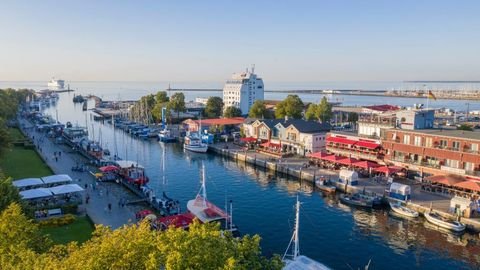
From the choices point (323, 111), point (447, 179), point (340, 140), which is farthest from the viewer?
point (323, 111)

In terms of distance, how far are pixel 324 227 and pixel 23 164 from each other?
153 ft

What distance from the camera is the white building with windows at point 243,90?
140m

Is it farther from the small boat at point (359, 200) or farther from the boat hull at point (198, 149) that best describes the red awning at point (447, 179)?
the boat hull at point (198, 149)

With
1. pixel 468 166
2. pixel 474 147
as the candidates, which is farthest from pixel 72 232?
pixel 474 147

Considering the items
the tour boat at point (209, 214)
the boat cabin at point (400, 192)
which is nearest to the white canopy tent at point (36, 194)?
the tour boat at point (209, 214)

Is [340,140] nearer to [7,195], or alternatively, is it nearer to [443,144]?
[443,144]

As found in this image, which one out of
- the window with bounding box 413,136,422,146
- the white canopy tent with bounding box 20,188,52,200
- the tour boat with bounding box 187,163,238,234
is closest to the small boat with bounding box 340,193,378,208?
the window with bounding box 413,136,422,146

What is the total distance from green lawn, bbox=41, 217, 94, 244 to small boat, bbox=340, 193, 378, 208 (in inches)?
1128

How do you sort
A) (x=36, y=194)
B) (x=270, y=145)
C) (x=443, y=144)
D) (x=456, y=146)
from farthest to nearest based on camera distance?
A: (x=270, y=145)
(x=443, y=144)
(x=456, y=146)
(x=36, y=194)

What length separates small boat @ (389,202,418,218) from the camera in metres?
43.7

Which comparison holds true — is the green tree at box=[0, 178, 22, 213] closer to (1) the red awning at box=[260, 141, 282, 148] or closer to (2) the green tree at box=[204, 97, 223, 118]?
(1) the red awning at box=[260, 141, 282, 148]

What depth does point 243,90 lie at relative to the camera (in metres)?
140

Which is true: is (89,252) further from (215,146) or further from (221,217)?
(215,146)

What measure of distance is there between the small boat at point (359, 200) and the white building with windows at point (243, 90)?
92.2m
